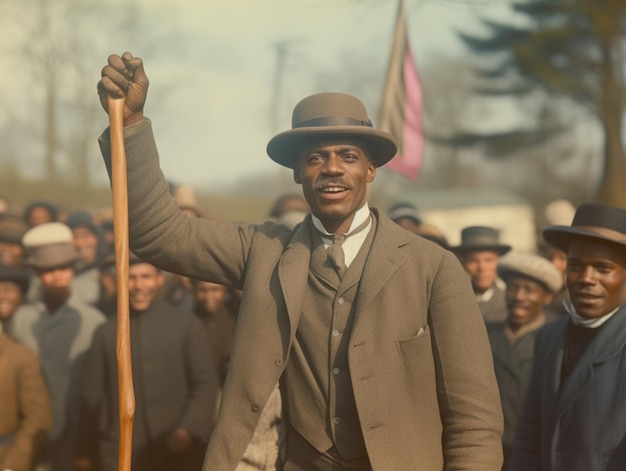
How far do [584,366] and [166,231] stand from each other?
190cm

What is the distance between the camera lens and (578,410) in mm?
4445

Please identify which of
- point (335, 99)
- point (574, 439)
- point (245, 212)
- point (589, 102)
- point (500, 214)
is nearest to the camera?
point (335, 99)

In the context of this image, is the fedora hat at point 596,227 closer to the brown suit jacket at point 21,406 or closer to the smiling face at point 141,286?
→ the smiling face at point 141,286

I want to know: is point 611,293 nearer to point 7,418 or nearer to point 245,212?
point 7,418

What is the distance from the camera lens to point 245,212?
1412 inches

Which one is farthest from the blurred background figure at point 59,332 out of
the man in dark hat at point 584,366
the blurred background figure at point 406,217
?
the man in dark hat at point 584,366

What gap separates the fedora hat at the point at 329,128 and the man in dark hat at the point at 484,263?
12.4ft

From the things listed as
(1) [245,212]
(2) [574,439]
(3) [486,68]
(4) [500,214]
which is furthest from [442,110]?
(2) [574,439]

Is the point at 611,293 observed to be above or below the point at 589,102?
below

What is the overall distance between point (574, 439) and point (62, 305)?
167 inches

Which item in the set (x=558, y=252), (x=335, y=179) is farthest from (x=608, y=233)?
(x=558, y=252)

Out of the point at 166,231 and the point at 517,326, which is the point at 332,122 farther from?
the point at 517,326

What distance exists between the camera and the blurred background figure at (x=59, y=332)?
732 centimetres

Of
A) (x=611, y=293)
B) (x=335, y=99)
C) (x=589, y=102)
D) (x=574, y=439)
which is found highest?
(x=589, y=102)
